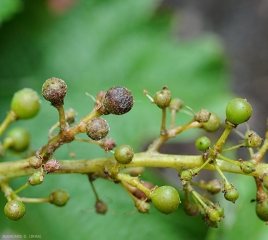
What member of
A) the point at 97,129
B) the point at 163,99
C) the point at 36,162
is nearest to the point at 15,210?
the point at 36,162

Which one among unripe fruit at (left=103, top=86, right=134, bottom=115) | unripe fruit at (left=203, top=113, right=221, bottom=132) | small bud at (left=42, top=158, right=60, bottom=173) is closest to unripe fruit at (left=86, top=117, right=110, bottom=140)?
unripe fruit at (left=103, top=86, right=134, bottom=115)

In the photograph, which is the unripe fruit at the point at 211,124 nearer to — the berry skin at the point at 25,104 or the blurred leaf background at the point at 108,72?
the berry skin at the point at 25,104

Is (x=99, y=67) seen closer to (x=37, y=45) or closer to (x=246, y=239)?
(x=37, y=45)

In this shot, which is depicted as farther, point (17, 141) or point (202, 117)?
point (17, 141)

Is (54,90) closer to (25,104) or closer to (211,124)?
(25,104)

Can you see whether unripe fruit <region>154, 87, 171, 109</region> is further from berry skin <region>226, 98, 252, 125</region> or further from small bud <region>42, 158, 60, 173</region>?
small bud <region>42, 158, 60, 173</region>

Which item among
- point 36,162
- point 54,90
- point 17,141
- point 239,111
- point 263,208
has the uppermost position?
point 239,111

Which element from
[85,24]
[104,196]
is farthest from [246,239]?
[85,24]
